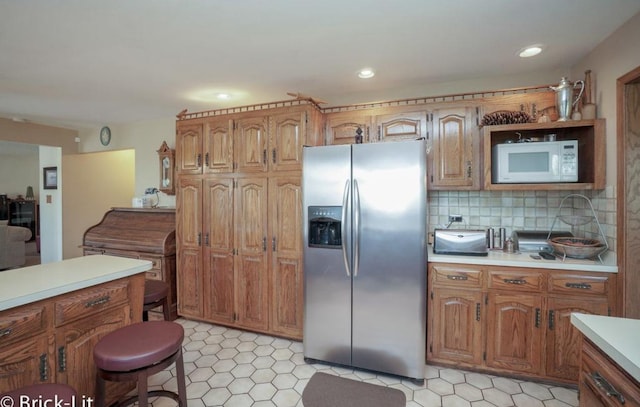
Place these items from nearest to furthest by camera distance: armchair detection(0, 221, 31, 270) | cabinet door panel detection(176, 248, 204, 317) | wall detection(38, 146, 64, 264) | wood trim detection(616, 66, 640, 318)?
wood trim detection(616, 66, 640, 318), cabinet door panel detection(176, 248, 204, 317), wall detection(38, 146, 64, 264), armchair detection(0, 221, 31, 270)

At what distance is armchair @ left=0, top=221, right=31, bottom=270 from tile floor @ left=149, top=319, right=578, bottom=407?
4973mm

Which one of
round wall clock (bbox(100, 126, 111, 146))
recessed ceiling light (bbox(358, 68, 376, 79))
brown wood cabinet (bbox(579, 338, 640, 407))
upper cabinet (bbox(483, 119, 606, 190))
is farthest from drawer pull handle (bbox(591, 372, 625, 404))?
round wall clock (bbox(100, 126, 111, 146))

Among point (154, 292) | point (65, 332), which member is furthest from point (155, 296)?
point (65, 332)

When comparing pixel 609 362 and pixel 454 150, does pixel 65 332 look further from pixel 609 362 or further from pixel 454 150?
pixel 454 150

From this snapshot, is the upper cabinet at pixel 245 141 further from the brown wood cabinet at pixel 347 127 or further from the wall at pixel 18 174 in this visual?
the wall at pixel 18 174

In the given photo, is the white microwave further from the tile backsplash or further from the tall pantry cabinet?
the tall pantry cabinet

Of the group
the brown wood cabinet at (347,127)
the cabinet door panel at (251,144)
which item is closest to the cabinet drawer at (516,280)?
the brown wood cabinet at (347,127)

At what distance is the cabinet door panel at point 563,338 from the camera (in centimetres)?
201

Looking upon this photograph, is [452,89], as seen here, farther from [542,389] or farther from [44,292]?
[44,292]

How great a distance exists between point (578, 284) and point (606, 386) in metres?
1.36

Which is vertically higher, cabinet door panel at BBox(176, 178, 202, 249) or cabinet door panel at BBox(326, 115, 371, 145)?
cabinet door panel at BBox(326, 115, 371, 145)

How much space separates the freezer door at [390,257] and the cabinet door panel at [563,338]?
2.87 feet

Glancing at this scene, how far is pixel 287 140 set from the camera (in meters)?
2.71

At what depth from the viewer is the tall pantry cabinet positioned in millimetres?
2701
